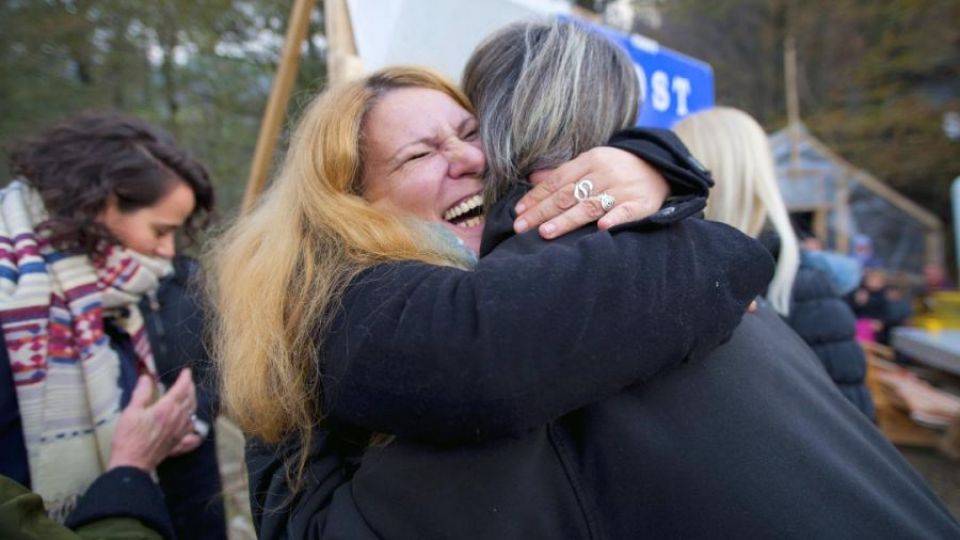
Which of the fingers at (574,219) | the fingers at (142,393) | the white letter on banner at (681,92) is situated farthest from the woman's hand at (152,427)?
the white letter on banner at (681,92)

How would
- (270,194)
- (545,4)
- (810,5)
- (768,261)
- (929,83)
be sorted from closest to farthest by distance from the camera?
(768,261), (270,194), (545,4), (929,83), (810,5)

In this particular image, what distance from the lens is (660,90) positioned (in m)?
2.50

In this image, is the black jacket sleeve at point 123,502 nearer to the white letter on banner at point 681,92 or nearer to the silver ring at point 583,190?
the silver ring at point 583,190

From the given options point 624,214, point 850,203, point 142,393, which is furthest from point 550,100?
point 850,203

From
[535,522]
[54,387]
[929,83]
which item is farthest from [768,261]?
[929,83]

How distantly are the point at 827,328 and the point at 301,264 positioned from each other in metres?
2.25

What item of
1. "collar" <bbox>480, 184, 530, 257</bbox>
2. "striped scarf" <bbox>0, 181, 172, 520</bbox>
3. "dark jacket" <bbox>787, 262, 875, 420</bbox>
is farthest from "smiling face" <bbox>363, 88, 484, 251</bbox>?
"dark jacket" <bbox>787, 262, 875, 420</bbox>

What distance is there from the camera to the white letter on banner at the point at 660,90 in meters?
→ 2.46

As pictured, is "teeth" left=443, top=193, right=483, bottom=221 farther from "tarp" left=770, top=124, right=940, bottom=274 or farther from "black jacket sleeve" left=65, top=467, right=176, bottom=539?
"tarp" left=770, top=124, right=940, bottom=274

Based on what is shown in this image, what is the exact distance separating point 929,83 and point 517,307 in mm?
14608

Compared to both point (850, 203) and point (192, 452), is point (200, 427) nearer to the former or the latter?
point (192, 452)

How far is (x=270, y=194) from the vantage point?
1425mm

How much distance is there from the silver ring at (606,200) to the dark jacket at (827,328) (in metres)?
1.86

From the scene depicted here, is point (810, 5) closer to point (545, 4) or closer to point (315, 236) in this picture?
point (545, 4)
